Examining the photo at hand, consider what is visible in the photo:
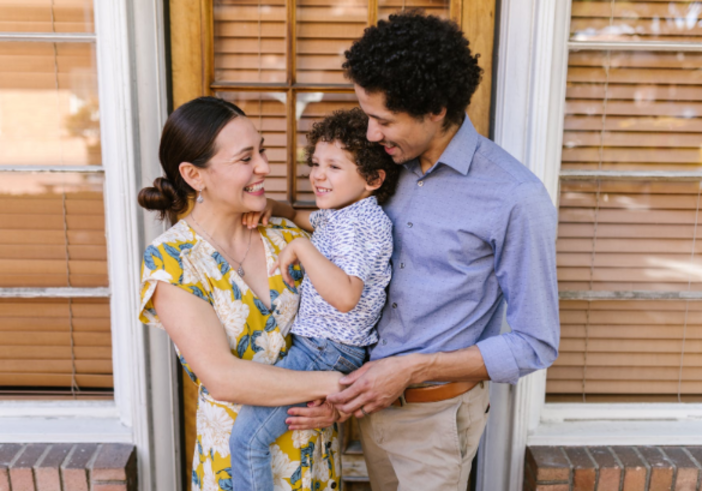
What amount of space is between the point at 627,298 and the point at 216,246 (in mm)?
1502

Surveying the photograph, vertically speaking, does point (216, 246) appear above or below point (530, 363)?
above

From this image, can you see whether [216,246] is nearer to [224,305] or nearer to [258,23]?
[224,305]

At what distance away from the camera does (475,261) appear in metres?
1.31

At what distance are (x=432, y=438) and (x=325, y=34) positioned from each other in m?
1.38

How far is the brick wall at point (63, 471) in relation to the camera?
1.72m

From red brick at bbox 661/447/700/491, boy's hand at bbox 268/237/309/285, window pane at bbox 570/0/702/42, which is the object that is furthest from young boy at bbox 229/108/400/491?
red brick at bbox 661/447/700/491

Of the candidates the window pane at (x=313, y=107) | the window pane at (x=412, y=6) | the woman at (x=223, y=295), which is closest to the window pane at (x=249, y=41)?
the window pane at (x=313, y=107)

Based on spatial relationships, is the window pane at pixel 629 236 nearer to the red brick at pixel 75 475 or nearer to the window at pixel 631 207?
the window at pixel 631 207

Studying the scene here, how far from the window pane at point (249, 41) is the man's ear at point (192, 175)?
22.0 inches

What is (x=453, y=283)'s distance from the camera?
1.30 meters

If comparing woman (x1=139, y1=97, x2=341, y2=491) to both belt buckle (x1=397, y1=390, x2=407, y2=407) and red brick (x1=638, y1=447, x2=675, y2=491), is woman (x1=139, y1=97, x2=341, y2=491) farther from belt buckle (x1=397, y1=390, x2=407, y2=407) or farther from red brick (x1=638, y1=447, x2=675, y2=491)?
red brick (x1=638, y1=447, x2=675, y2=491)

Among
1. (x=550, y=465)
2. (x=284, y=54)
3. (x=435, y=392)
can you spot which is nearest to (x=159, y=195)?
(x=284, y=54)

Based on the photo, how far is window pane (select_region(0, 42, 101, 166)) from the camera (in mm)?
1728

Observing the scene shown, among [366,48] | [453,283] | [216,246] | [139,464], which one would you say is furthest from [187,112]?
[139,464]
